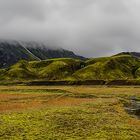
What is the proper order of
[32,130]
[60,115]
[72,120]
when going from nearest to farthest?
[32,130], [72,120], [60,115]

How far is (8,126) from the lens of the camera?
4212 centimetres

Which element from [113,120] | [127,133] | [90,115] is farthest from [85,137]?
[90,115]

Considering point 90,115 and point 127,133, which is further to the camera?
point 90,115

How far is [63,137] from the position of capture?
37156 millimetres

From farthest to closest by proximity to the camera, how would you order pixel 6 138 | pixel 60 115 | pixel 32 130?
1. pixel 60 115
2. pixel 32 130
3. pixel 6 138

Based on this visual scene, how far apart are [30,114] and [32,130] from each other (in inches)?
520

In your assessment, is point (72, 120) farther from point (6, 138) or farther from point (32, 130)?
point (6, 138)

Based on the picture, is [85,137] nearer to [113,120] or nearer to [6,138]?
[6,138]

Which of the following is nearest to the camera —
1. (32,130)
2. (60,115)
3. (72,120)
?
(32,130)

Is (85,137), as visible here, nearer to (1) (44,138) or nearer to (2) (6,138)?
(1) (44,138)

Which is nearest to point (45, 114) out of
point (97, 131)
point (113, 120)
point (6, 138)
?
point (113, 120)

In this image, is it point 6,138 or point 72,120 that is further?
point 72,120

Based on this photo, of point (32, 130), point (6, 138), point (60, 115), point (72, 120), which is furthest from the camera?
point (60, 115)

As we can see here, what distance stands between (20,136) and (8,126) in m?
5.49
